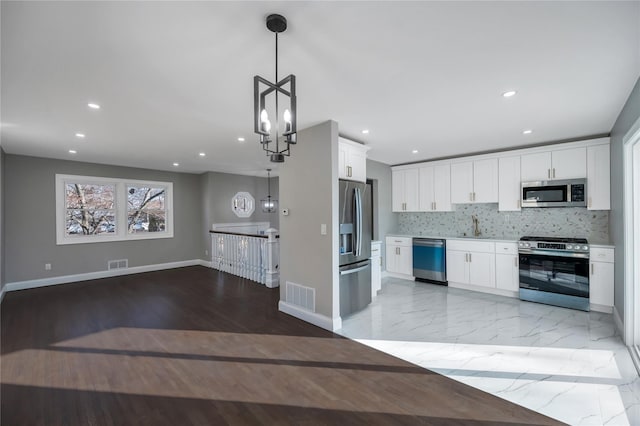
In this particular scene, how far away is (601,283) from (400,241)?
10.1 ft

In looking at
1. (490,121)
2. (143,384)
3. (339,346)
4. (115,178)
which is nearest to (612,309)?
(490,121)

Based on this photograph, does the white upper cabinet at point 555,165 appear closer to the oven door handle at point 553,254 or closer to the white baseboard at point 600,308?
the oven door handle at point 553,254

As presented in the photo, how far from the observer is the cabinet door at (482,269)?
4.92 meters

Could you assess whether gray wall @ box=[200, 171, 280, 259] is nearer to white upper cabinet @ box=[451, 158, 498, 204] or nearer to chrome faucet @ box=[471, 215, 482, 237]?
white upper cabinet @ box=[451, 158, 498, 204]

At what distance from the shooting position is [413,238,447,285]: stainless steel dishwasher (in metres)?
5.46

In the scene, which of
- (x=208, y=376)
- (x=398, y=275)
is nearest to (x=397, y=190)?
(x=398, y=275)

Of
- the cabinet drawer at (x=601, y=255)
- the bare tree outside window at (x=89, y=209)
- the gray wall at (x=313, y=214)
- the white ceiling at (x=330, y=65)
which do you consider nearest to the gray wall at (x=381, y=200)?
the white ceiling at (x=330, y=65)

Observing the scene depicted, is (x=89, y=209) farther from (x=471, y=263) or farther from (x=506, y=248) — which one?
(x=506, y=248)

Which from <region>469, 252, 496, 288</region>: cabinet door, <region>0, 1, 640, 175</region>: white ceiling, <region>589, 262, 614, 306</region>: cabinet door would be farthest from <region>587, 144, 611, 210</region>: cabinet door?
<region>469, 252, 496, 288</region>: cabinet door

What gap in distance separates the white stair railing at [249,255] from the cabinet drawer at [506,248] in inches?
161

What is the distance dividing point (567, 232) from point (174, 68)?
608 cm

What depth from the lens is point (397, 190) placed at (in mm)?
6414

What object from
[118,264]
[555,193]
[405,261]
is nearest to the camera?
[555,193]

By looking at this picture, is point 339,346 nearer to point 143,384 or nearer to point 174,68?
point 143,384
